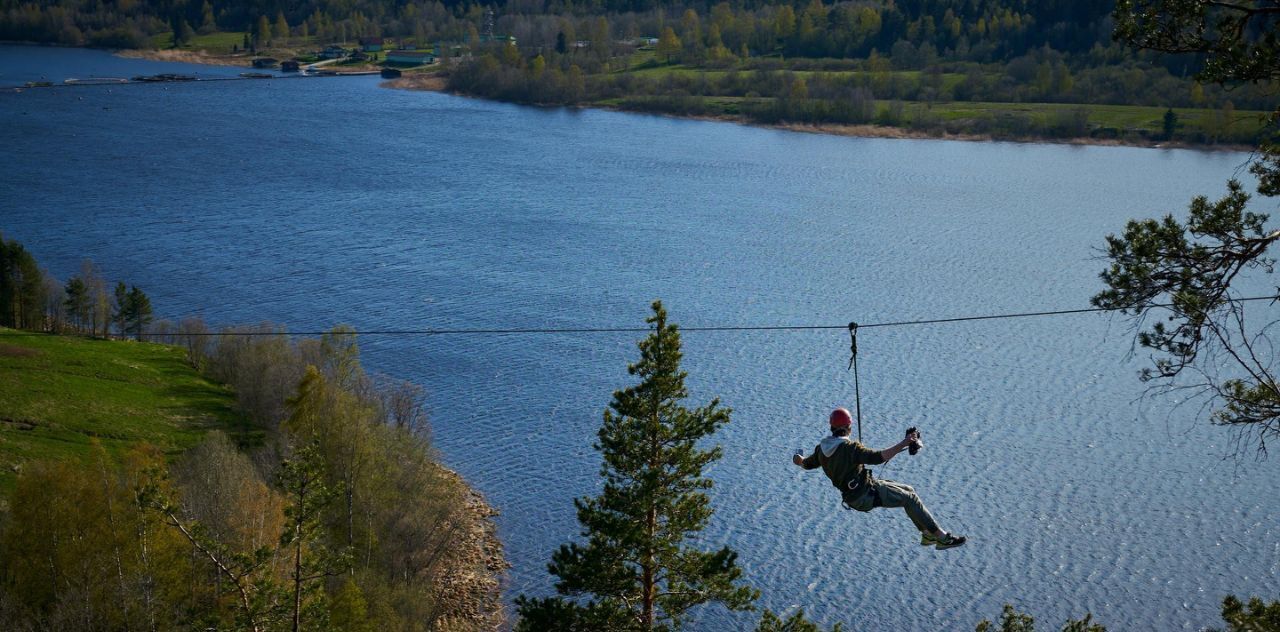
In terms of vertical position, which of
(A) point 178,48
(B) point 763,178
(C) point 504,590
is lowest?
(C) point 504,590

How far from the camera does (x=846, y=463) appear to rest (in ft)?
33.3

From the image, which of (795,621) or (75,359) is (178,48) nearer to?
(75,359)

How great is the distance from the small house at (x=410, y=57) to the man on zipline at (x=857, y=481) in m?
121

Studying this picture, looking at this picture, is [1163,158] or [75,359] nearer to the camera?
[75,359]

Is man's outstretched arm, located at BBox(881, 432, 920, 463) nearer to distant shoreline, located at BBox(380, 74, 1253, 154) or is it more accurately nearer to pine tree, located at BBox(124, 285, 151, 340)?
pine tree, located at BBox(124, 285, 151, 340)

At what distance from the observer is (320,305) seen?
43.0 metres

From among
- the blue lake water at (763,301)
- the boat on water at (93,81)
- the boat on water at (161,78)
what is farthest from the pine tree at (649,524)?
the boat on water at (161,78)

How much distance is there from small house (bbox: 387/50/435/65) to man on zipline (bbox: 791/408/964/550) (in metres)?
121

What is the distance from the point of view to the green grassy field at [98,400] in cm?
3100

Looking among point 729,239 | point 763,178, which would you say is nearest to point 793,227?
point 729,239

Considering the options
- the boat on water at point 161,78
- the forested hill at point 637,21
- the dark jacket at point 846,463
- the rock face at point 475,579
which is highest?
the forested hill at point 637,21

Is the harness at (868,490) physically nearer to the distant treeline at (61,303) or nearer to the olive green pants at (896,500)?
the olive green pants at (896,500)

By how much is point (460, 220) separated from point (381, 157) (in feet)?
60.6

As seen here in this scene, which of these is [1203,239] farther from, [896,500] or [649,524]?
[649,524]
